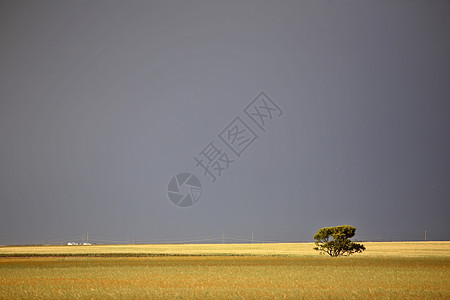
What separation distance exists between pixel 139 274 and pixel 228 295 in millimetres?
17729

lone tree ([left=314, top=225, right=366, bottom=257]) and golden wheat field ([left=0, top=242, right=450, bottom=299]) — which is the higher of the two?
lone tree ([left=314, top=225, right=366, bottom=257])

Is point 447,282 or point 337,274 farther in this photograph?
point 337,274

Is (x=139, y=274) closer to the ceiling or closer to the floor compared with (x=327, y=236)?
closer to the floor

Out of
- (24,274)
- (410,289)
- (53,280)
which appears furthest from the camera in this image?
(24,274)

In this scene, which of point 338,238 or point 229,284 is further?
point 338,238

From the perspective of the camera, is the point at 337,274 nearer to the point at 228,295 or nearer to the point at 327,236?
the point at 228,295

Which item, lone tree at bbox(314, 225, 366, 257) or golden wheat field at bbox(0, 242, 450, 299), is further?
lone tree at bbox(314, 225, 366, 257)

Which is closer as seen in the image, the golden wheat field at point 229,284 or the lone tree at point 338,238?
the golden wheat field at point 229,284

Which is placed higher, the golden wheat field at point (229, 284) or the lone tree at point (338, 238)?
the lone tree at point (338, 238)

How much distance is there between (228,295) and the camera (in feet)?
102

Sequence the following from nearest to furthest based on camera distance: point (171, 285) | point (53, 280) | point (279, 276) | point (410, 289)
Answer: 1. point (410, 289)
2. point (171, 285)
3. point (53, 280)
4. point (279, 276)

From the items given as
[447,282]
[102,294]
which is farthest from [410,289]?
[102,294]

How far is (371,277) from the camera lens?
43.1 meters

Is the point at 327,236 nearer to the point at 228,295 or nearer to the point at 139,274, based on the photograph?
the point at 139,274
